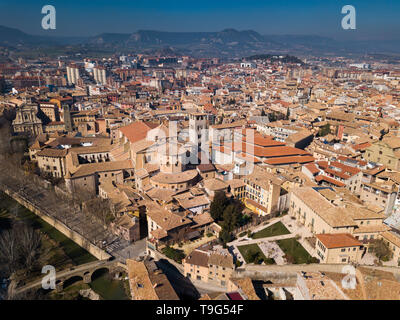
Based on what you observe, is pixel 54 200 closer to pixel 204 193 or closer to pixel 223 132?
pixel 204 193

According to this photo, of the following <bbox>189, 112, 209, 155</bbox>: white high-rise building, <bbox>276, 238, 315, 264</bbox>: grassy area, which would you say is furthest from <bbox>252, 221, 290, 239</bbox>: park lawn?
<bbox>189, 112, 209, 155</bbox>: white high-rise building

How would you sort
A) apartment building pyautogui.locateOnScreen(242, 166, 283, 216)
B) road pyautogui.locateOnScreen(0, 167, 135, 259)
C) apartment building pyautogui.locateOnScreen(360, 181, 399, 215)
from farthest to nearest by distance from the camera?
apartment building pyautogui.locateOnScreen(242, 166, 283, 216), road pyautogui.locateOnScreen(0, 167, 135, 259), apartment building pyautogui.locateOnScreen(360, 181, 399, 215)

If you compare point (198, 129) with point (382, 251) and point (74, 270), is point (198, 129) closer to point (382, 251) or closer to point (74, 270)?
point (74, 270)

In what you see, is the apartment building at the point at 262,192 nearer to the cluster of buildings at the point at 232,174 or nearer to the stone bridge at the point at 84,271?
the cluster of buildings at the point at 232,174

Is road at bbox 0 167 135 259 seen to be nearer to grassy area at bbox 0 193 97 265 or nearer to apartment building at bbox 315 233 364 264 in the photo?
grassy area at bbox 0 193 97 265

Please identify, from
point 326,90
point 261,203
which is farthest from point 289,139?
point 326,90

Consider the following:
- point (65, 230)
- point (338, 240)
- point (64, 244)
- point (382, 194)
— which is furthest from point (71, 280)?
point (382, 194)
